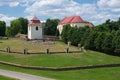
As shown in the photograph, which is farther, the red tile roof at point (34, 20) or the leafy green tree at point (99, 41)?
the red tile roof at point (34, 20)

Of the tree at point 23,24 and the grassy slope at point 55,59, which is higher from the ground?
the tree at point 23,24

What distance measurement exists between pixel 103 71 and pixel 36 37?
40659 millimetres

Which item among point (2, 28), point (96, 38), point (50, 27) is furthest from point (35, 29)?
point (50, 27)

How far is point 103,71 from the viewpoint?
162 ft

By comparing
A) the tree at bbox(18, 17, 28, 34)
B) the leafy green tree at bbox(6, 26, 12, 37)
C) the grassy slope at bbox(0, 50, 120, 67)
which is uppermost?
the tree at bbox(18, 17, 28, 34)

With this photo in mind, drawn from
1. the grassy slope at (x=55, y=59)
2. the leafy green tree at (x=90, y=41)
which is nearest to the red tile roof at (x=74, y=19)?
the leafy green tree at (x=90, y=41)

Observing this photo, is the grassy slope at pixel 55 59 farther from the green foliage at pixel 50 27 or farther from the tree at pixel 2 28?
A: the green foliage at pixel 50 27

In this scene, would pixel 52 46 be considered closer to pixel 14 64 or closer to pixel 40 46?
pixel 40 46

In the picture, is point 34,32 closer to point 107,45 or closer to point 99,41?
point 99,41

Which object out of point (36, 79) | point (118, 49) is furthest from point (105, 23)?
point (36, 79)

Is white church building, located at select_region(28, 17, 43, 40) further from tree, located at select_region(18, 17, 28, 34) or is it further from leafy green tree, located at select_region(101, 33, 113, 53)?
tree, located at select_region(18, 17, 28, 34)

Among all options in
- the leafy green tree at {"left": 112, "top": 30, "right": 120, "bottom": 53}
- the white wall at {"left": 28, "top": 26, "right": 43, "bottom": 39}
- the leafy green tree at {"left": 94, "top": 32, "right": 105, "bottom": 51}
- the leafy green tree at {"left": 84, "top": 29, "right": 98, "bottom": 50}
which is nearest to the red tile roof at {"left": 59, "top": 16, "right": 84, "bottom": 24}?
the white wall at {"left": 28, "top": 26, "right": 43, "bottom": 39}

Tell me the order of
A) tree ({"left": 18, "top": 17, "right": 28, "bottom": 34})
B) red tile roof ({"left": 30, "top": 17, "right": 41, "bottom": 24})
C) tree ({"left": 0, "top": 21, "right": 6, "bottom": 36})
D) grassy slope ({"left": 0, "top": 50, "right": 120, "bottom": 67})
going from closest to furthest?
grassy slope ({"left": 0, "top": 50, "right": 120, "bottom": 67}), red tile roof ({"left": 30, "top": 17, "right": 41, "bottom": 24}), tree ({"left": 0, "top": 21, "right": 6, "bottom": 36}), tree ({"left": 18, "top": 17, "right": 28, "bottom": 34})

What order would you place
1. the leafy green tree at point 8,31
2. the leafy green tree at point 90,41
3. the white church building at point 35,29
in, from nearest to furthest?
the leafy green tree at point 90,41
the white church building at point 35,29
the leafy green tree at point 8,31
